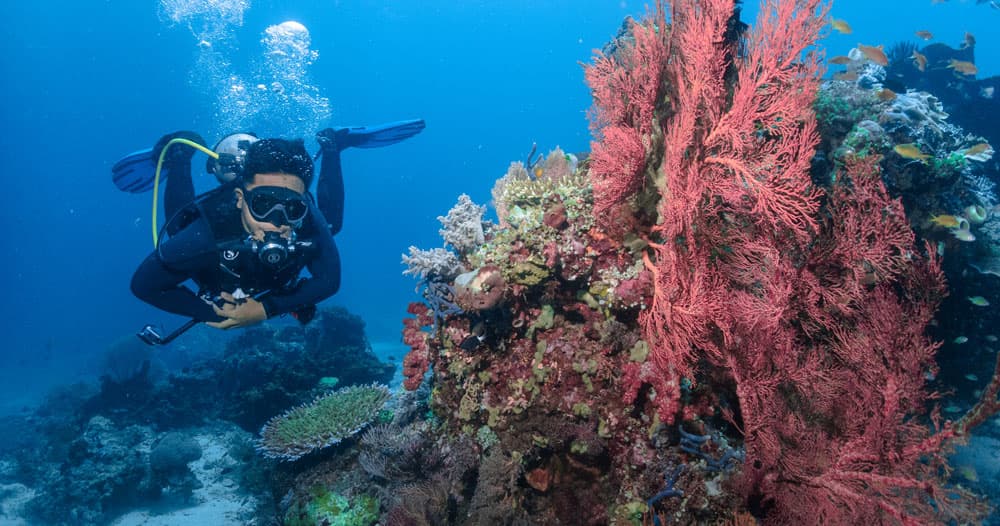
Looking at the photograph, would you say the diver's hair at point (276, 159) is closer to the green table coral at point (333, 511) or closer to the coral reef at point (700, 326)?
the coral reef at point (700, 326)

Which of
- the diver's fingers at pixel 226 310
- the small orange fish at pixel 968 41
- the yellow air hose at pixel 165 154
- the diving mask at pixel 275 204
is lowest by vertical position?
the diver's fingers at pixel 226 310

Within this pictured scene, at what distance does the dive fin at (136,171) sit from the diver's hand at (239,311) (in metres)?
3.58

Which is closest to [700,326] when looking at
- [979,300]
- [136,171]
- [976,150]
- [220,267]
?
[220,267]

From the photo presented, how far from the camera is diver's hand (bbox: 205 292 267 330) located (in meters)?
5.19

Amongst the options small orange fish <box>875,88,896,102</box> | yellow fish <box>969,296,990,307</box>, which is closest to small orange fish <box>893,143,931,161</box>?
small orange fish <box>875,88,896,102</box>

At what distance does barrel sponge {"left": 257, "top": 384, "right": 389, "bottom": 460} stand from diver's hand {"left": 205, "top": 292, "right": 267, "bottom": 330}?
7.17 ft

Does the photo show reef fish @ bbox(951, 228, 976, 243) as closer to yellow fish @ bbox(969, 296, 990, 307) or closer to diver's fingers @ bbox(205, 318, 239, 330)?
yellow fish @ bbox(969, 296, 990, 307)

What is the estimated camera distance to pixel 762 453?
3.78 meters

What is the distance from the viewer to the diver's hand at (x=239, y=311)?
5.19 metres

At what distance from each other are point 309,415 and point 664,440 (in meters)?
5.49

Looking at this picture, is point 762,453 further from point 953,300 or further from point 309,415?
point 953,300

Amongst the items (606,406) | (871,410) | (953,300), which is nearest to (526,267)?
(606,406)

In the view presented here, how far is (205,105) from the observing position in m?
85.3

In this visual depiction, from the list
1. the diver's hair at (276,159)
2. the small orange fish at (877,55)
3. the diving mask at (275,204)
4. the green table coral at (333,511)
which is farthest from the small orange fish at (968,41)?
the green table coral at (333,511)
